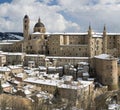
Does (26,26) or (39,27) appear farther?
(39,27)

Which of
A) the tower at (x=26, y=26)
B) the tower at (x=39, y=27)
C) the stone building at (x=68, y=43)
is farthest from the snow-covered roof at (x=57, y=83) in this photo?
the tower at (x=39, y=27)

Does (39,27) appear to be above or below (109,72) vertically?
above

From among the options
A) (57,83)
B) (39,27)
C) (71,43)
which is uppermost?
(39,27)

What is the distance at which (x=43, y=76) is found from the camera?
160ft

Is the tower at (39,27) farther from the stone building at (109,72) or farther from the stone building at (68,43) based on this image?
the stone building at (109,72)

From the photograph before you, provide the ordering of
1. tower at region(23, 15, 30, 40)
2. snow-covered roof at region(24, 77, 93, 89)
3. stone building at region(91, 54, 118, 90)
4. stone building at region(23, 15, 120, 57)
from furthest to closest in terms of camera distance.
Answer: tower at region(23, 15, 30, 40) → stone building at region(23, 15, 120, 57) → stone building at region(91, 54, 118, 90) → snow-covered roof at region(24, 77, 93, 89)

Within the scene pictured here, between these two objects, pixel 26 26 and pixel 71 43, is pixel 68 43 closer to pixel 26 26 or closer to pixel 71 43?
pixel 71 43

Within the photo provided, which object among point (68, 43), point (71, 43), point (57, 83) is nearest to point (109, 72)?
point (57, 83)

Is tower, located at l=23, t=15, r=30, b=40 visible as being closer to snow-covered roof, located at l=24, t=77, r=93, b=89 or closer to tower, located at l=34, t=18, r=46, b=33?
tower, located at l=34, t=18, r=46, b=33

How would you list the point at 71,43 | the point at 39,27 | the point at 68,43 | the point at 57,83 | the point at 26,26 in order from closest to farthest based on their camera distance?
A: the point at 57,83, the point at 68,43, the point at 71,43, the point at 26,26, the point at 39,27

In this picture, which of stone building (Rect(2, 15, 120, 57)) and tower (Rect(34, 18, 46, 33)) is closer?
stone building (Rect(2, 15, 120, 57))

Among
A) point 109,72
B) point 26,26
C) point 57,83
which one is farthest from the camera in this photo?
point 26,26

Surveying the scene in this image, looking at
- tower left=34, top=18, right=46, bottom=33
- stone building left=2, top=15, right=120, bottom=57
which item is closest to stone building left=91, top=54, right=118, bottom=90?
stone building left=2, top=15, right=120, bottom=57

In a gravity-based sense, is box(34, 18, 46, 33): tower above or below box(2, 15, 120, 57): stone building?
above
